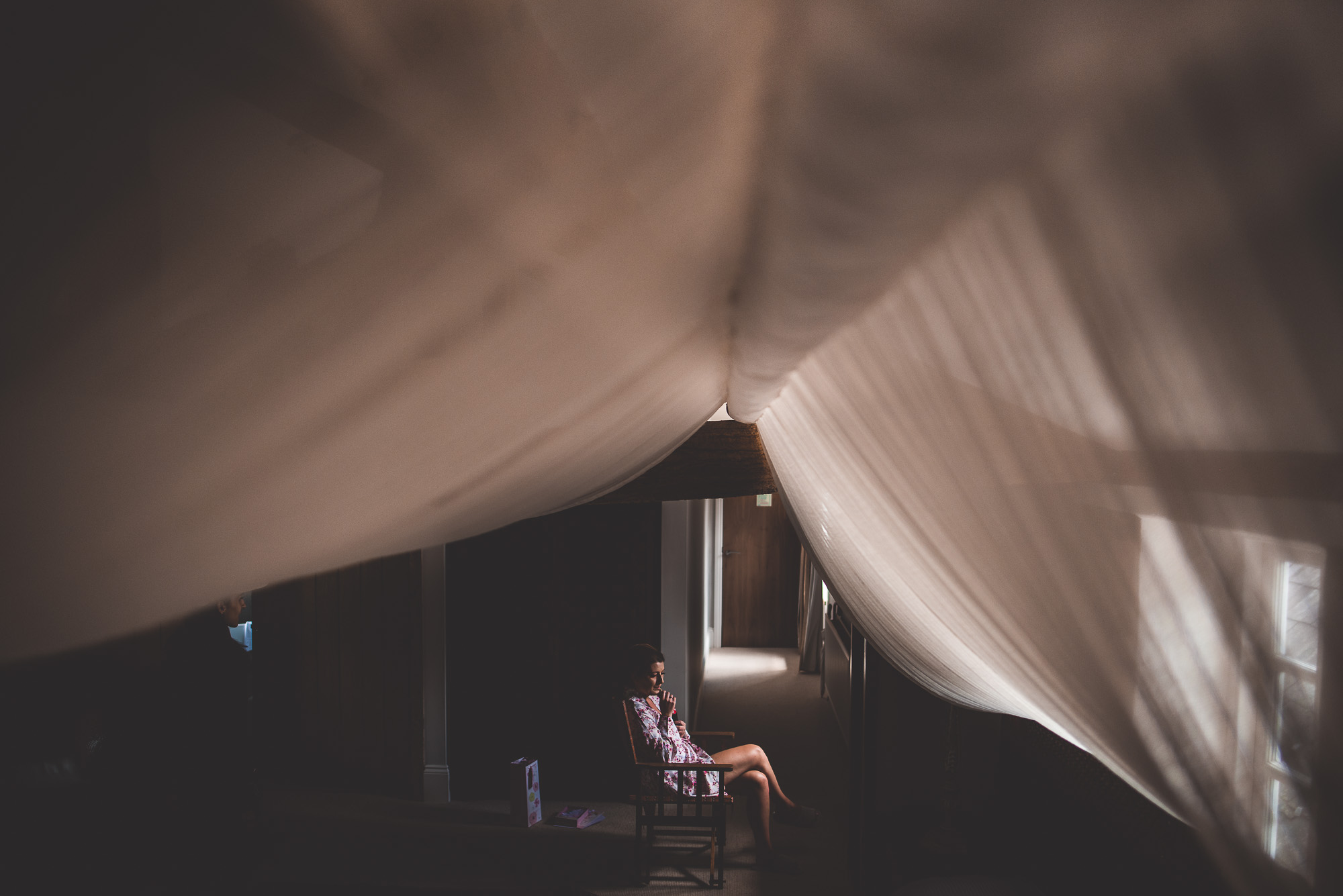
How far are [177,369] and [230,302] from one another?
9 cm

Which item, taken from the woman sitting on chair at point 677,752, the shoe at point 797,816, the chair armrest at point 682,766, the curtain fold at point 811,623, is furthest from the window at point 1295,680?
the curtain fold at point 811,623

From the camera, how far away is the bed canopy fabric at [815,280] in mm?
392

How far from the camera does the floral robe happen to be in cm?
370

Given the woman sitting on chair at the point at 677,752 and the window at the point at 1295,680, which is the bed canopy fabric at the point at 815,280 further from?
the woman sitting on chair at the point at 677,752

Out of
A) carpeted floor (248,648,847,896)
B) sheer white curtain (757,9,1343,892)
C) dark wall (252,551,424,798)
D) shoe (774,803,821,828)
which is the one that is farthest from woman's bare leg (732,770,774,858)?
sheer white curtain (757,9,1343,892)

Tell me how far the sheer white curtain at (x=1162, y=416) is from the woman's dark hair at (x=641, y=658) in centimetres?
304

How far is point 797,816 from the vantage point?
4168mm

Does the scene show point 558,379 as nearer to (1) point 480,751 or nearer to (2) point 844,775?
(1) point 480,751

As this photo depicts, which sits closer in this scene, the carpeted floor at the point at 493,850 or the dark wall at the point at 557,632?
the carpeted floor at the point at 493,850

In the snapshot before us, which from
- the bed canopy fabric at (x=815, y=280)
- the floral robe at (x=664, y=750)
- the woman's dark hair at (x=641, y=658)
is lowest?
the floral robe at (x=664, y=750)

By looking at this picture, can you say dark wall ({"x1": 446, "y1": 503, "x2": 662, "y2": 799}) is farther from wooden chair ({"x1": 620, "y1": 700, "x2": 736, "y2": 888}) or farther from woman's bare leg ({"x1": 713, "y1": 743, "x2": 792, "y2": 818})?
woman's bare leg ({"x1": 713, "y1": 743, "x2": 792, "y2": 818})

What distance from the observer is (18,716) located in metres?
3.55

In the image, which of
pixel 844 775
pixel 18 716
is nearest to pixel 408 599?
pixel 18 716

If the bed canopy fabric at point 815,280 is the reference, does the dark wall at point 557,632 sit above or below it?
below
